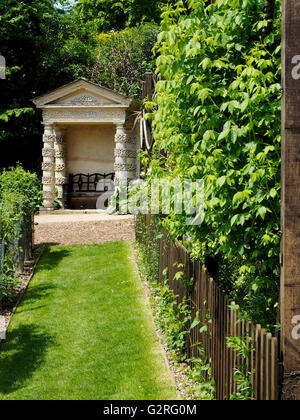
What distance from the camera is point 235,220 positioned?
3.70m

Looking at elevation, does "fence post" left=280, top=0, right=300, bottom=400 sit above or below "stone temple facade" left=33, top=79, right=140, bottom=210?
below

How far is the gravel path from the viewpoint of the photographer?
12.8 m

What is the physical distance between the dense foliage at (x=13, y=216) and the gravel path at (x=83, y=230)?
3.45ft

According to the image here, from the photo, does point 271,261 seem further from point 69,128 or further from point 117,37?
point 117,37

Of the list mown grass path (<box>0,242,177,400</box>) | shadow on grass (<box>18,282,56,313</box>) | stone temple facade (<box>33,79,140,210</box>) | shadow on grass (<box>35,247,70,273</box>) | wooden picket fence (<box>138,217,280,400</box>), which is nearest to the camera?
wooden picket fence (<box>138,217,280,400</box>)

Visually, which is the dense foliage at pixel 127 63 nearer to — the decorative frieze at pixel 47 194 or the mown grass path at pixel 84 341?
the decorative frieze at pixel 47 194

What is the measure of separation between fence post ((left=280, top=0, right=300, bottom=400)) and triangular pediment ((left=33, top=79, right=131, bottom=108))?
14.9 metres

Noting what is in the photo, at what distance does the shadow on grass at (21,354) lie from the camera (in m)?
5.49

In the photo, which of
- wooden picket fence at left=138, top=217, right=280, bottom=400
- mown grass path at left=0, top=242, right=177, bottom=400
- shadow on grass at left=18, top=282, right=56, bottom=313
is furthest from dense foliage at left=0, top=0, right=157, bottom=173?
wooden picket fence at left=138, top=217, right=280, bottom=400

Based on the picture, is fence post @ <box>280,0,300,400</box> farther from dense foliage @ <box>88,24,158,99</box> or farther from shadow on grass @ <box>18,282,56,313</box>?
dense foliage @ <box>88,24,158,99</box>

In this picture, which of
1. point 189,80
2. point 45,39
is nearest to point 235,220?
point 189,80
